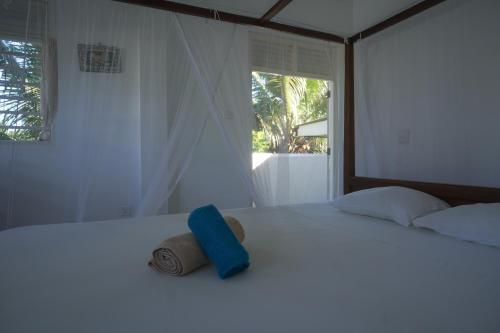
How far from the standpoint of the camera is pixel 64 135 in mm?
2041

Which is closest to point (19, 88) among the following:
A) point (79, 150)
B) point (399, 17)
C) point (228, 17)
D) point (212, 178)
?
point (79, 150)

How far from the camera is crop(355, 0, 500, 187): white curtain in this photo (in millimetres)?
1963

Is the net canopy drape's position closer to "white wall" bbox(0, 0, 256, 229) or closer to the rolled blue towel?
"white wall" bbox(0, 0, 256, 229)

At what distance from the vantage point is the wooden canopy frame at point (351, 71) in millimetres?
1821

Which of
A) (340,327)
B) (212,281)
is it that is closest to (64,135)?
(212,281)

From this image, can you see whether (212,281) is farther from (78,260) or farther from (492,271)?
(492,271)

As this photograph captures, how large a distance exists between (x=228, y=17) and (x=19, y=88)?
59.3 inches

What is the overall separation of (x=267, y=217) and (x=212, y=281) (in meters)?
0.99

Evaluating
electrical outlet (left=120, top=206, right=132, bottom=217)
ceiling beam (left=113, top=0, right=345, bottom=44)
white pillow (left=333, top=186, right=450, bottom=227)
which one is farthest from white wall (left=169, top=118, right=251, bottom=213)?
white pillow (left=333, top=186, right=450, bottom=227)

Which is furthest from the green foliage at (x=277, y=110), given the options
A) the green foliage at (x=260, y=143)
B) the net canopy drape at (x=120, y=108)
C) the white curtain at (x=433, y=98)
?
the white curtain at (x=433, y=98)

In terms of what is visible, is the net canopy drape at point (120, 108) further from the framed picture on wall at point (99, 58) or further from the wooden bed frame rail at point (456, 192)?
the wooden bed frame rail at point (456, 192)

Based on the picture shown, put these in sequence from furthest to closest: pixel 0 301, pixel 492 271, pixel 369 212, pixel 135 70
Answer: pixel 135 70 → pixel 369 212 → pixel 492 271 → pixel 0 301

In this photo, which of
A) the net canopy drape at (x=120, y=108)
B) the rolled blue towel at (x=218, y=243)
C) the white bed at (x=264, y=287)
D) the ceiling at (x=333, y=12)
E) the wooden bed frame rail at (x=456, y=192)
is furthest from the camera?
the ceiling at (x=333, y=12)

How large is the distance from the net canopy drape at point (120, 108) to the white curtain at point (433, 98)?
45.0 inches
